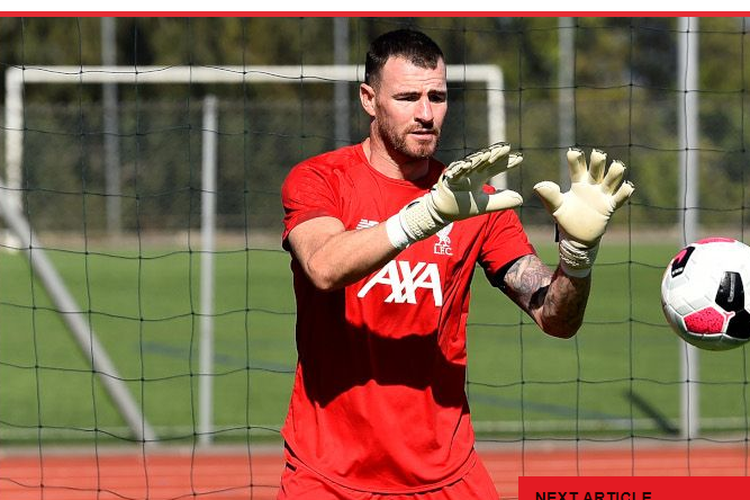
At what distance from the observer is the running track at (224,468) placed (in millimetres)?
8492

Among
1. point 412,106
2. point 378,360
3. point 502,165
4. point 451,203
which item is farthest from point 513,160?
point 378,360

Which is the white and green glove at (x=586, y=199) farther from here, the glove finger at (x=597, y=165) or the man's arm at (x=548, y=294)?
the man's arm at (x=548, y=294)

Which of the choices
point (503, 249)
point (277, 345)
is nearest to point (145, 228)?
point (277, 345)

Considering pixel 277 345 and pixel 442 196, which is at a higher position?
pixel 442 196

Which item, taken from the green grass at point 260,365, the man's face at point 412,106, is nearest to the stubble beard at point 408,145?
the man's face at point 412,106

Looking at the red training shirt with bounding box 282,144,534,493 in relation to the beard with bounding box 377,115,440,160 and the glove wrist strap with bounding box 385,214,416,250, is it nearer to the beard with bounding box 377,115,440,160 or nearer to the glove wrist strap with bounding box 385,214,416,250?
the beard with bounding box 377,115,440,160

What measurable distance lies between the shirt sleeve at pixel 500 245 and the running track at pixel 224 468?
4277mm

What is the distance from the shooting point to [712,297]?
4309mm

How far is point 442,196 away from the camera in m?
3.54

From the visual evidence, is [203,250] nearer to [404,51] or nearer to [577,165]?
[404,51]

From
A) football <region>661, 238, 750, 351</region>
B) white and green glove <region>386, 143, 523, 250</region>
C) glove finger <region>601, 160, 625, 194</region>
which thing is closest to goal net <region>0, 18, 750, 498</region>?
football <region>661, 238, 750, 351</region>

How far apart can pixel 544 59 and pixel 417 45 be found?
3007cm

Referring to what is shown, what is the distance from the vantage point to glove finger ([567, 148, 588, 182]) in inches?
146
